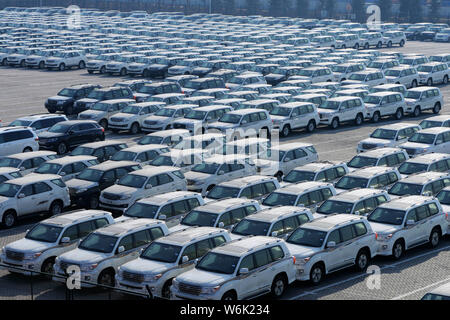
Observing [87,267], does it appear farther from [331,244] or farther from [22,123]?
[22,123]

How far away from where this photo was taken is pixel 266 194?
28.7m

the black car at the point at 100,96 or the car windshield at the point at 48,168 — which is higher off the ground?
the black car at the point at 100,96

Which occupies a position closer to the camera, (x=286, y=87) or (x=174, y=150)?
(x=174, y=150)

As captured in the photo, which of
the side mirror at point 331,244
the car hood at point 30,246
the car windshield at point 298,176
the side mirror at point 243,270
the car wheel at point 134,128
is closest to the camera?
the side mirror at point 243,270

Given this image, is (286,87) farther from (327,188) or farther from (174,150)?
(327,188)

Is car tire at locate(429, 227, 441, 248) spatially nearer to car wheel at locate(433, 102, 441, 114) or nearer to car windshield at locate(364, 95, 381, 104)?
car windshield at locate(364, 95, 381, 104)

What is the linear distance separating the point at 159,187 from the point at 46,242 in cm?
677

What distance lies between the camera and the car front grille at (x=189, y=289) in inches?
776

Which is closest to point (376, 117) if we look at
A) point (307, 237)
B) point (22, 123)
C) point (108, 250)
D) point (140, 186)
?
point (22, 123)

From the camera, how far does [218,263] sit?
67.5 feet

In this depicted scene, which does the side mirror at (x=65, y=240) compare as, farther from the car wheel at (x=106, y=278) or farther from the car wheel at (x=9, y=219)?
the car wheel at (x=9, y=219)

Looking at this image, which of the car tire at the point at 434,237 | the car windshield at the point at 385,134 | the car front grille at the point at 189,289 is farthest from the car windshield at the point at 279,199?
the car windshield at the point at 385,134

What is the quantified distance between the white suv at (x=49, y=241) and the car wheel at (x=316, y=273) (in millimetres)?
6205
